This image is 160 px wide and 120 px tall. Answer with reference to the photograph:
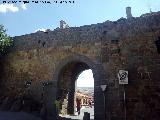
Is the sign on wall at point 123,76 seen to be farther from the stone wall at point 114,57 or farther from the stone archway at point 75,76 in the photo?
the stone archway at point 75,76

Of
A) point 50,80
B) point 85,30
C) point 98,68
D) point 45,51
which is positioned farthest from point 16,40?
point 98,68

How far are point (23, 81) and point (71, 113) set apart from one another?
3.52 m

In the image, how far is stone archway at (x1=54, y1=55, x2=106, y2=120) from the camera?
12773 millimetres

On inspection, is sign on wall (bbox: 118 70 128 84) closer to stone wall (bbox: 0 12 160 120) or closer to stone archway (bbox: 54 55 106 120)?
stone wall (bbox: 0 12 160 120)

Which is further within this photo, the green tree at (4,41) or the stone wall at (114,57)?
the green tree at (4,41)

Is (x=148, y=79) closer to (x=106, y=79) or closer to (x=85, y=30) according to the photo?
(x=106, y=79)

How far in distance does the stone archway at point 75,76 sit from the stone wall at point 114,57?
186 millimetres

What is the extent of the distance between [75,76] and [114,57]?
154 inches

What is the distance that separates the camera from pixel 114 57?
12867mm

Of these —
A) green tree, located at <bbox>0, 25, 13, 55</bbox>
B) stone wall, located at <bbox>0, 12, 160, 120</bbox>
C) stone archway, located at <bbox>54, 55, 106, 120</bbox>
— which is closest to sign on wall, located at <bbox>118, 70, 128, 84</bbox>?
stone wall, located at <bbox>0, 12, 160, 120</bbox>

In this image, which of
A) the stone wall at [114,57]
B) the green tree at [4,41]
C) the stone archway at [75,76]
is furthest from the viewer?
the green tree at [4,41]

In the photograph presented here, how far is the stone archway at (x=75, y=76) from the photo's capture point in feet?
41.9

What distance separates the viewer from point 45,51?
49.2 feet

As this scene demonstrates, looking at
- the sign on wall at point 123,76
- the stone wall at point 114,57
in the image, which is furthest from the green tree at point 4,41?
the sign on wall at point 123,76
